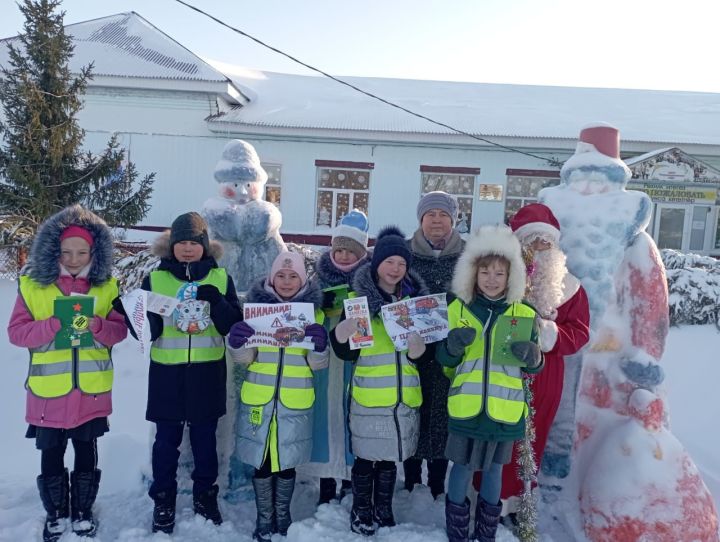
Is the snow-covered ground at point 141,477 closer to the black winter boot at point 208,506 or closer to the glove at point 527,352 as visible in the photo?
the black winter boot at point 208,506

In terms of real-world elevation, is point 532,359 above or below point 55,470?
above

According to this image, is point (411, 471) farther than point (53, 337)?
Yes

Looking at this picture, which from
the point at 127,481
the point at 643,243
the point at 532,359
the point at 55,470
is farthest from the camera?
the point at 127,481

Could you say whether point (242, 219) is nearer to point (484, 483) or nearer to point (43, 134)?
point (484, 483)

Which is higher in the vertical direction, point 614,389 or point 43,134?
point 43,134

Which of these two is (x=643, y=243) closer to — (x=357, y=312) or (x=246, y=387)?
(x=357, y=312)

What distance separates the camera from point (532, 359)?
102 inches

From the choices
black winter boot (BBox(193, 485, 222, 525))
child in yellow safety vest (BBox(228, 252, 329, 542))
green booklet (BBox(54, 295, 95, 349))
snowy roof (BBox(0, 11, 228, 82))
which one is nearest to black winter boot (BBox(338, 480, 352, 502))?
child in yellow safety vest (BBox(228, 252, 329, 542))

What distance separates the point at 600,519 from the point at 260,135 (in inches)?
498

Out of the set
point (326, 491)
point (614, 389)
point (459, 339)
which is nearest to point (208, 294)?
point (459, 339)

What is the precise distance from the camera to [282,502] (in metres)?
2.92

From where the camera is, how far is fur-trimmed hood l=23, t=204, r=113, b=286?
2.80 metres

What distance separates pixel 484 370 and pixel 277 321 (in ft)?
3.83

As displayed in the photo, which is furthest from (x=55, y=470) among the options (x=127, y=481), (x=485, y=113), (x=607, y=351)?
(x=485, y=113)
